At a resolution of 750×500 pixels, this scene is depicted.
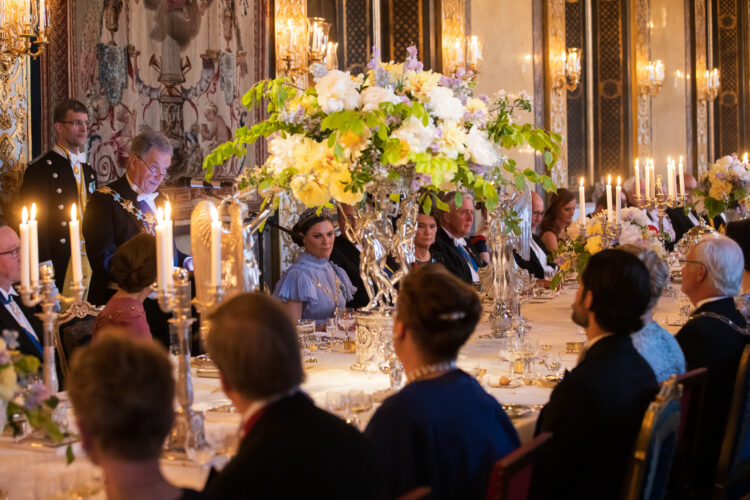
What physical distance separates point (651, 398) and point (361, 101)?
4.43 feet

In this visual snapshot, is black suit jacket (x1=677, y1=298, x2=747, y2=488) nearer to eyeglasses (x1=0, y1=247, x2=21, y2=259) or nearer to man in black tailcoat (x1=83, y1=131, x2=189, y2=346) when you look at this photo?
eyeglasses (x1=0, y1=247, x2=21, y2=259)

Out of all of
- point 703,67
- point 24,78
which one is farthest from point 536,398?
point 703,67

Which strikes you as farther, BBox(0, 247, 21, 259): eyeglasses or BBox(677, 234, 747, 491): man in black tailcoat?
BBox(0, 247, 21, 259): eyeglasses

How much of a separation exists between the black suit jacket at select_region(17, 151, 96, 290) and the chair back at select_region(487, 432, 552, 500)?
4.25m

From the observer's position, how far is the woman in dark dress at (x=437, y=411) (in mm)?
2352

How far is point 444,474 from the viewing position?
93.6 inches

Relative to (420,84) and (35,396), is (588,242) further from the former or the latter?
(35,396)

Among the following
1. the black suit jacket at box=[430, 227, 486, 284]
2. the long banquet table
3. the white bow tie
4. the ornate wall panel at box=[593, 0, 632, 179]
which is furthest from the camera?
the ornate wall panel at box=[593, 0, 632, 179]

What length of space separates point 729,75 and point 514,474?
15.6 metres

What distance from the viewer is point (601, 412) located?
9.11ft

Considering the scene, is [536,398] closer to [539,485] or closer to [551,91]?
[539,485]

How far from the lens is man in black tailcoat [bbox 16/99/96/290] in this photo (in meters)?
5.84

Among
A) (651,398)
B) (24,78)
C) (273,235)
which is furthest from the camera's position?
(273,235)

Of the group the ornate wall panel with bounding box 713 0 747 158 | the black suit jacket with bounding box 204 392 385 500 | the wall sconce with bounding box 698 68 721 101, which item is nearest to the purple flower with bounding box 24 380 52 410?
the black suit jacket with bounding box 204 392 385 500
